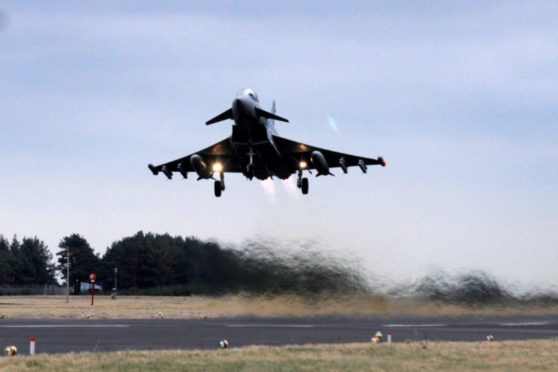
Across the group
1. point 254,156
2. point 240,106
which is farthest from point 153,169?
point 240,106

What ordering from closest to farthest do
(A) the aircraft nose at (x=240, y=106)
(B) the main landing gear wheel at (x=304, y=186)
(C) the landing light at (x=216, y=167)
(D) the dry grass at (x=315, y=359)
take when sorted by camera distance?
(D) the dry grass at (x=315, y=359)
(A) the aircraft nose at (x=240, y=106)
(B) the main landing gear wheel at (x=304, y=186)
(C) the landing light at (x=216, y=167)

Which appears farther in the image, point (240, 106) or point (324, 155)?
point (324, 155)

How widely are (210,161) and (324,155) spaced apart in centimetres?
619

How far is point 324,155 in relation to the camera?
146 feet

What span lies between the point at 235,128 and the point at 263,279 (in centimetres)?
1048

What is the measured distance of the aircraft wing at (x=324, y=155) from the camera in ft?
140

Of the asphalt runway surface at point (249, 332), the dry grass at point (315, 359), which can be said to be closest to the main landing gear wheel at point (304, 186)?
the asphalt runway surface at point (249, 332)

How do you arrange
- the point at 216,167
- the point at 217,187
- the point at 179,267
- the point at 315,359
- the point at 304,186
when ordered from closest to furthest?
the point at 315,359 < the point at 217,187 < the point at 304,186 < the point at 216,167 < the point at 179,267

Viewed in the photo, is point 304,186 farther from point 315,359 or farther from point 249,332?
point 315,359

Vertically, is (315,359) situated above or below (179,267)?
below

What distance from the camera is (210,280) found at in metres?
47.2

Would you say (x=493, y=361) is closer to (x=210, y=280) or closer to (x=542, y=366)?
(x=542, y=366)

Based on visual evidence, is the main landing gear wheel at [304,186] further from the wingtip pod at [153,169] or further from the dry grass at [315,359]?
the dry grass at [315,359]

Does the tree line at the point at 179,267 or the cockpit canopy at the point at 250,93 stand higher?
the cockpit canopy at the point at 250,93
